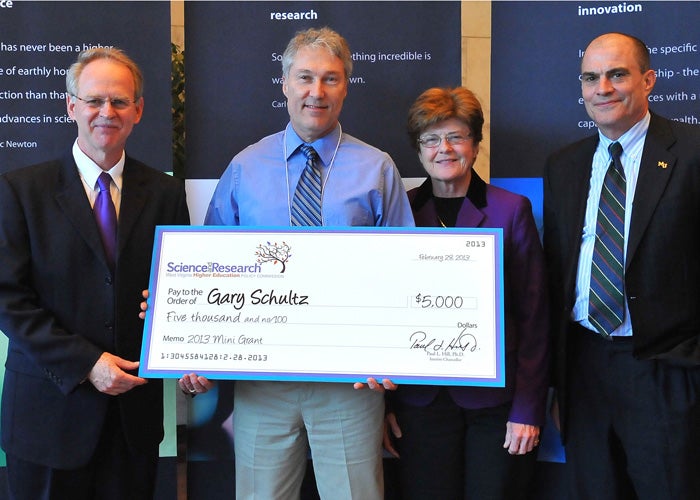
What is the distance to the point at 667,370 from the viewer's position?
219 cm

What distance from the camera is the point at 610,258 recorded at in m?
2.26

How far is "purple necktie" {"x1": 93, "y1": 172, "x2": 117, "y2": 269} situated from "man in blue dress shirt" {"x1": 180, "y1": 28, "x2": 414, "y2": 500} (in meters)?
0.42

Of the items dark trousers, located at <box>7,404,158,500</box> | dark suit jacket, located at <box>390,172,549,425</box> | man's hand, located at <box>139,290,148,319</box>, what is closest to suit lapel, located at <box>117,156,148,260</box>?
man's hand, located at <box>139,290,148,319</box>

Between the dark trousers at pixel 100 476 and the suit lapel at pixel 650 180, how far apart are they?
1831 millimetres

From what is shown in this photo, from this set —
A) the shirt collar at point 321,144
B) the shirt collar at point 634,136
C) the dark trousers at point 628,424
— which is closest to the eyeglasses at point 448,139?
the shirt collar at point 321,144

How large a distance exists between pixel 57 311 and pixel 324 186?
3.24ft

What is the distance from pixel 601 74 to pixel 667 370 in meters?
1.06

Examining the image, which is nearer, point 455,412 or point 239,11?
point 455,412

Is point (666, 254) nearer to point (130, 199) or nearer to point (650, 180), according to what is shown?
point (650, 180)

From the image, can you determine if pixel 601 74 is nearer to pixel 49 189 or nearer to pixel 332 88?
Answer: pixel 332 88

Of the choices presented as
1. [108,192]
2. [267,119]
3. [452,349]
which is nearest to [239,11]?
[267,119]

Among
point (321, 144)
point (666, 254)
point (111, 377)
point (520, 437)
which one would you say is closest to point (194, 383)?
point (111, 377)

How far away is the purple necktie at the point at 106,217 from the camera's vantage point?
214cm

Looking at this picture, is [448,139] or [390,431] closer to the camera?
[448,139]
